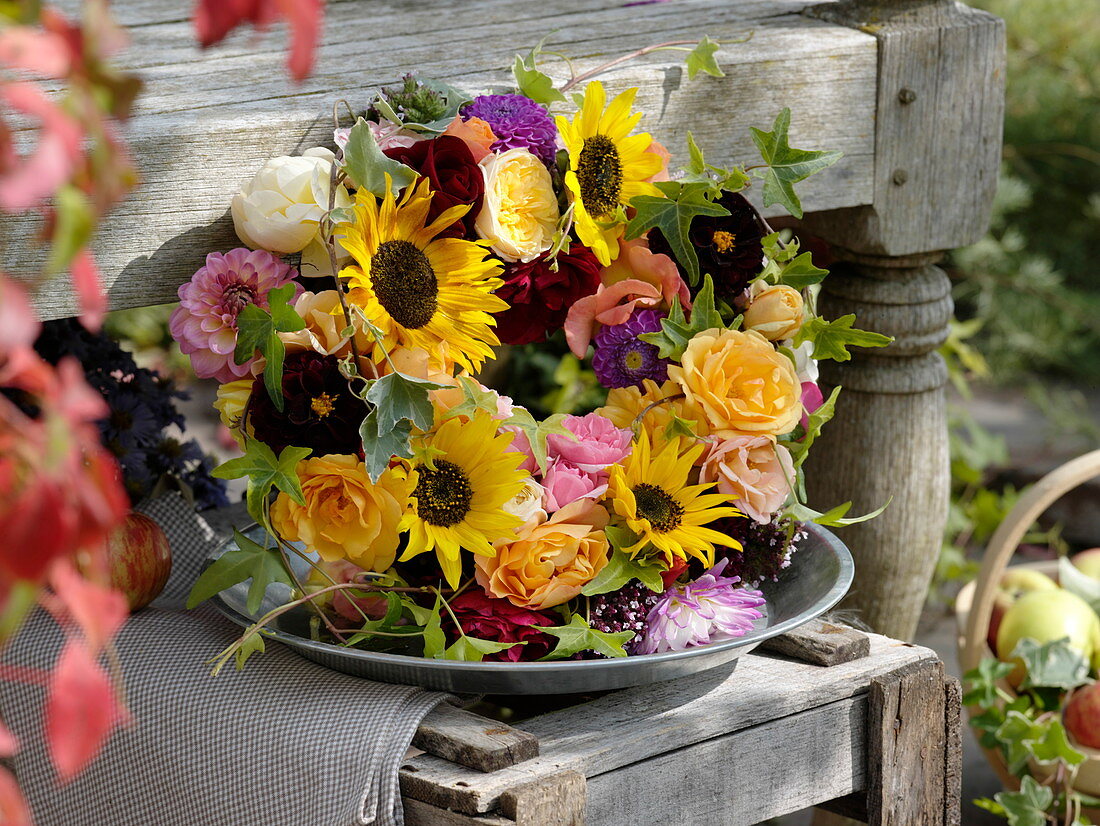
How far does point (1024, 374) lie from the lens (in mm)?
3666

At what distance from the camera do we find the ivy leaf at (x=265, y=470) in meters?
0.97

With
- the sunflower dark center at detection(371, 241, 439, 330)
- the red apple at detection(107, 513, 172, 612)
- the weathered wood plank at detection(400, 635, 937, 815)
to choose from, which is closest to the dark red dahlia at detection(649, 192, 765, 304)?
the sunflower dark center at detection(371, 241, 439, 330)

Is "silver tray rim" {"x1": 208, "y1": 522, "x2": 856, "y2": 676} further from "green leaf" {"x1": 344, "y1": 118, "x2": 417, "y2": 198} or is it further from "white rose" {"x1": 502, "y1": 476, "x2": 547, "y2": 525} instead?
"green leaf" {"x1": 344, "y1": 118, "x2": 417, "y2": 198}

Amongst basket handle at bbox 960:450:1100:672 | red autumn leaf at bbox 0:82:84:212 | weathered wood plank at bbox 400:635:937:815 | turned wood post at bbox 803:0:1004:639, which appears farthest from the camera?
basket handle at bbox 960:450:1100:672

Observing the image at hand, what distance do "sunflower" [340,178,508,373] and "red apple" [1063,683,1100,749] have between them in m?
Answer: 1.02

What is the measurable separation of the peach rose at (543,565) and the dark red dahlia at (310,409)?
153mm

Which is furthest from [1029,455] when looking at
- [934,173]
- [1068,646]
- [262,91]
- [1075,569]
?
[262,91]

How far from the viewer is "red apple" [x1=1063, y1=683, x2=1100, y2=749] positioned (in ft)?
5.16

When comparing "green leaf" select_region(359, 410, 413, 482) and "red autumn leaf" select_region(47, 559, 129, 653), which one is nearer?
"red autumn leaf" select_region(47, 559, 129, 653)

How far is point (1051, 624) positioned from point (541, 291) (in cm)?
102

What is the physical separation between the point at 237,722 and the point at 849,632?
58 centimetres

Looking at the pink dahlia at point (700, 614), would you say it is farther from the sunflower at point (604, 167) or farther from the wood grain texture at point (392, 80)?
the wood grain texture at point (392, 80)

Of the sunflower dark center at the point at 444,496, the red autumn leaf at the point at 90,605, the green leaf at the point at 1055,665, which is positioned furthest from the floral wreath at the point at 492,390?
the green leaf at the point at 1055,665

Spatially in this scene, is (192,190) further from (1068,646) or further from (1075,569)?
(1075,569)
